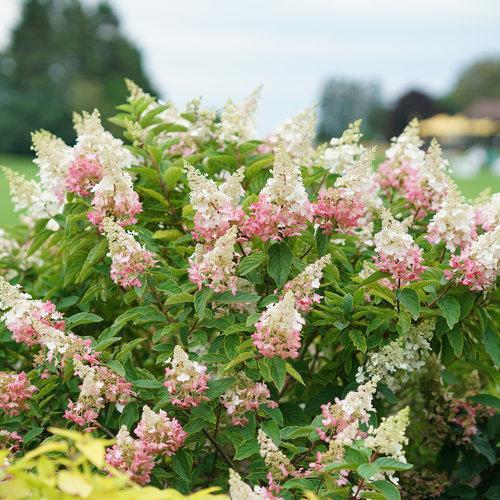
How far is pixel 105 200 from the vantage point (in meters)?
3.09

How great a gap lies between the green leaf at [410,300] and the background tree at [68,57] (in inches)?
1991

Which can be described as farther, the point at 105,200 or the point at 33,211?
the point at 33,211

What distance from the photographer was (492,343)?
10.5 ft

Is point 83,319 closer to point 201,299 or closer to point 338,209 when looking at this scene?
point 201,299

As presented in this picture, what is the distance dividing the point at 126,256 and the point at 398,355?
1020 millimetres

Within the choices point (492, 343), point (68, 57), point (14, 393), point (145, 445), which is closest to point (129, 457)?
point (145, 445)

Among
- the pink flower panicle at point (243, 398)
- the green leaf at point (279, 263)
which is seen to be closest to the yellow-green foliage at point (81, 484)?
the pink flower panicle at point (243, 398)

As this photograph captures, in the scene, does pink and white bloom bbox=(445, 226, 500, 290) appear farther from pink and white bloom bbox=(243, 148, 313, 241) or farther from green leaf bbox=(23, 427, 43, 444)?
green leaf bbox=(23, 427, 43, 444)

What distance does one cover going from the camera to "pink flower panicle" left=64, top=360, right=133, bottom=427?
2.75 metres

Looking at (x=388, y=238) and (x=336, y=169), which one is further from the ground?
(x=336, y=169)

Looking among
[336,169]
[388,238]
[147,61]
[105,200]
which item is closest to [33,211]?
[105,200]

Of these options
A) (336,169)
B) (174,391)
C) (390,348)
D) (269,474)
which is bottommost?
(269,474)

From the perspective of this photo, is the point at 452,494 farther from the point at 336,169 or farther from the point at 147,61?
A: the point at 147,61

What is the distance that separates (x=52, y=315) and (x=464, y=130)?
62980mm
